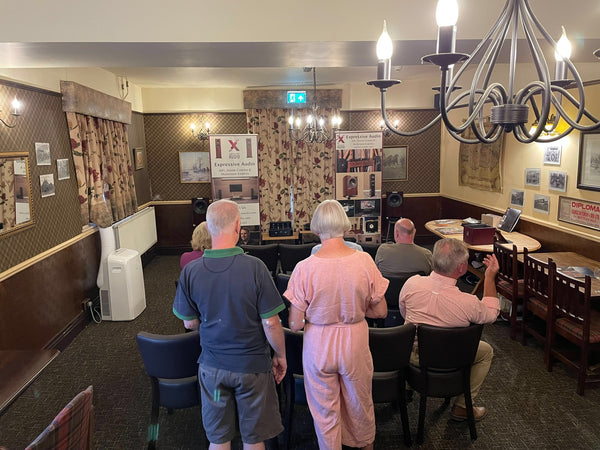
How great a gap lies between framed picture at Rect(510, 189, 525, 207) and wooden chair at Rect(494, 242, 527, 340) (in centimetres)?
168

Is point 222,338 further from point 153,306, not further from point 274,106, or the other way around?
point 274,106

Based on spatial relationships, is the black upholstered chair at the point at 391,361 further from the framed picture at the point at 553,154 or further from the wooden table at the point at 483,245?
the framed picture at the point at 553,154

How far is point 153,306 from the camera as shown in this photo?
529 centimetres

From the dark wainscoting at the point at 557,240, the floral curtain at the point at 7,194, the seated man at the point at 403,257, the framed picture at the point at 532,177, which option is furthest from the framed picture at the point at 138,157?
the framed picture at the point at 532,177

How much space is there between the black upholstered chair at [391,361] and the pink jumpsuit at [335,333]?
0.66ft

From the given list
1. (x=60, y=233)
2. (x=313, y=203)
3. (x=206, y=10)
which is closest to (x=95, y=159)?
(x=60, y=233)

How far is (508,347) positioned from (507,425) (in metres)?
1.27

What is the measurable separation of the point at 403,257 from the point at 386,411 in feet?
3.80

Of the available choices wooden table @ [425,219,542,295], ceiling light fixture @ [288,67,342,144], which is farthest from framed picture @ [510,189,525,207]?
ceiling light fixture @ [288,67,342,144]

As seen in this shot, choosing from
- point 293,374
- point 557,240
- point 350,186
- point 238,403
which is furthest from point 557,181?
point 238,403

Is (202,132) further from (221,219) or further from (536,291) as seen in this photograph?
(221,219)

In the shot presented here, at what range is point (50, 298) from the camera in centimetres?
407

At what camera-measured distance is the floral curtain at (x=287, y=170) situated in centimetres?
798

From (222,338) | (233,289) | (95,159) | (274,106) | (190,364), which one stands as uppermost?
(274,106)
